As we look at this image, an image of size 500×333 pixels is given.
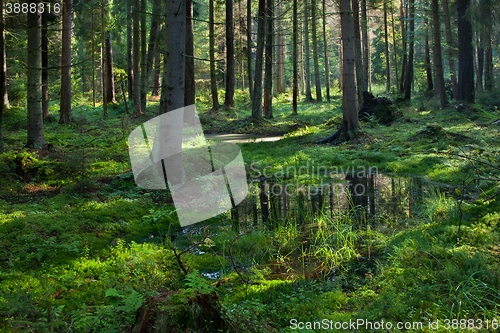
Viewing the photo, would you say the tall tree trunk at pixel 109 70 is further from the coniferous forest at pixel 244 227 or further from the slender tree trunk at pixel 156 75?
the coniferous forest at pixel 244 227

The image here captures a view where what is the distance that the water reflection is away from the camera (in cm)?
754

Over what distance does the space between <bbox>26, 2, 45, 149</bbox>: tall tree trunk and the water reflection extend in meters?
6.10

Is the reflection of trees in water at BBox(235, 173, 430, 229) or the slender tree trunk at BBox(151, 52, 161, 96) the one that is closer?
the reflection of trees in water at BBox(235, 173, 430, 229)

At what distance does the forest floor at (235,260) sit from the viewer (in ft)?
12.0

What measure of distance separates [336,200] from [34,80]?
8232 millimetres

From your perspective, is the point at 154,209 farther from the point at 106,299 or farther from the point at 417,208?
the point at 417,208

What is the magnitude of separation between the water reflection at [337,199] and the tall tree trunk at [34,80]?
6104 mm

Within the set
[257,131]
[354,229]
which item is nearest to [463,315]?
[354,229]

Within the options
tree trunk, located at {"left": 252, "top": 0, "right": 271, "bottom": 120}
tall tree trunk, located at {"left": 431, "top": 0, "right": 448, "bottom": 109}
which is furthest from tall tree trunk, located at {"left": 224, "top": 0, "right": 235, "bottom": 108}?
tall tree trunk, located at {"left": 431, "top": 0, "right": 448, "bottom": 109}

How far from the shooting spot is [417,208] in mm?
7699

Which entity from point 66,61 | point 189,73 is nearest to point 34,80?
point 189,73

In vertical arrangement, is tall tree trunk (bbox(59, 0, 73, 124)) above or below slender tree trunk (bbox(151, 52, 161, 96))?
below

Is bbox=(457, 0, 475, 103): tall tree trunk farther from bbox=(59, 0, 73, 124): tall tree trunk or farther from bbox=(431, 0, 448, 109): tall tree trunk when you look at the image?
bbox=(59, 0, 73, 124): tall tree trunk

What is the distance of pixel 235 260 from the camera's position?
5.97 m
